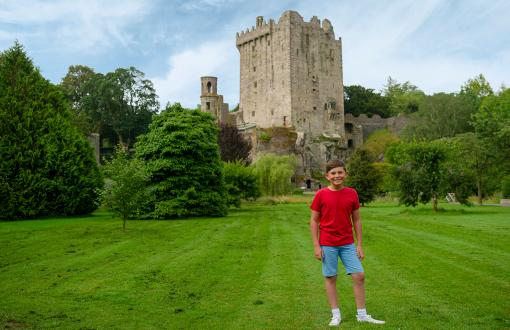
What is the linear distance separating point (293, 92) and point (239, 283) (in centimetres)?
6668

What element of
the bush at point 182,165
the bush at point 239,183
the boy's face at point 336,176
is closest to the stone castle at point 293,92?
the bush at point 239,183

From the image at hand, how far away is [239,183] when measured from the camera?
39031 millimetres

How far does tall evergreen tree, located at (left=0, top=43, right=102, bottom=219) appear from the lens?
1032 inches

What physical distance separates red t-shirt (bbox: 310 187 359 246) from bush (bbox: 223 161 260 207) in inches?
1196

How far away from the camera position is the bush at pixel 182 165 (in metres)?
28.2

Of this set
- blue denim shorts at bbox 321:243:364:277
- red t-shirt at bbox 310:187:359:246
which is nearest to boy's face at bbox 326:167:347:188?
red t-shirt at bbox 310:187:359:246

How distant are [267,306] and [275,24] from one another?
72.7 meters

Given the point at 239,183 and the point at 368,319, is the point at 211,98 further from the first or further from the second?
the point at 368,319

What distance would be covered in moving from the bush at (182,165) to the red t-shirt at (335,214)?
21.6m

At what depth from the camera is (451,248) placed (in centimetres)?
1338

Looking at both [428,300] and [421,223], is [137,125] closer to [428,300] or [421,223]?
[421,223]

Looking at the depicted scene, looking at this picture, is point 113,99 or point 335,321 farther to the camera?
point 113,99

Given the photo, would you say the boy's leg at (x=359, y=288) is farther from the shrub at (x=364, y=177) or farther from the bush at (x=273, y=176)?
the bush at (x=273, y=176)

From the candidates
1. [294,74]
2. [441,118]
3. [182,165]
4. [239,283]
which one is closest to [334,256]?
[239,283]
